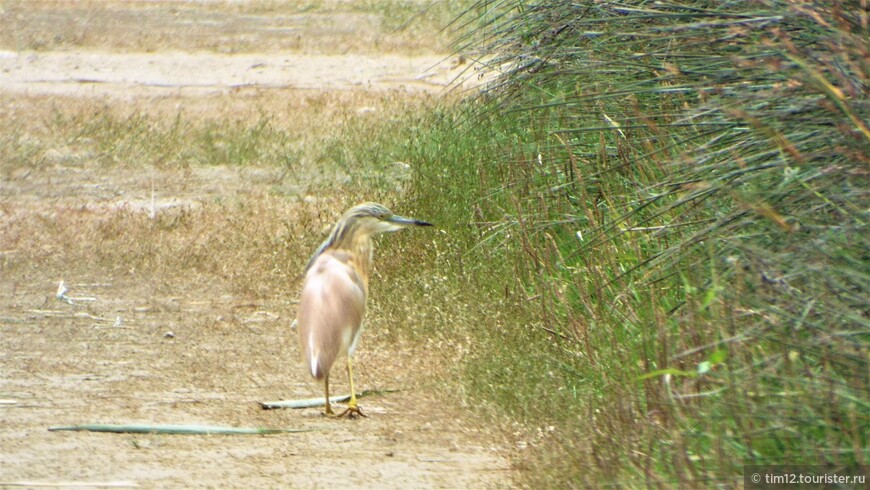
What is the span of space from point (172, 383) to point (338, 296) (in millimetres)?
983

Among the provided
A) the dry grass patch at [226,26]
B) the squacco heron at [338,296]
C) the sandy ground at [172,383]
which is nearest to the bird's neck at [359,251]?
the squacco heron at [338,296]

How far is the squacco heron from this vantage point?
5.66 m

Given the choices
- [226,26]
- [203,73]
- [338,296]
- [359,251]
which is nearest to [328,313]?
[338,296]

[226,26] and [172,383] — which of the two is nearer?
[172,383]

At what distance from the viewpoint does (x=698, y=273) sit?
4.79 m

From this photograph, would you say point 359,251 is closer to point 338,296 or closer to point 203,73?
point 338,296

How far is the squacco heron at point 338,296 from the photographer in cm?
566

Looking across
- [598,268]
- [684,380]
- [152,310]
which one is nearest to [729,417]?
[684,380]

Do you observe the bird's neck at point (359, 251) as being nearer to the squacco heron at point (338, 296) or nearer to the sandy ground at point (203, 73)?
the squacco heron at point (338, 296)

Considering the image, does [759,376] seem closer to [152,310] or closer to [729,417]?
[729,417]

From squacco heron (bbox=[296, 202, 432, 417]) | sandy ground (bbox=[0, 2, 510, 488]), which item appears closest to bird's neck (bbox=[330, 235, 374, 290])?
squacco heron (bbox=[296, 202, 432, 417])

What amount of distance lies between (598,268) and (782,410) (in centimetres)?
245

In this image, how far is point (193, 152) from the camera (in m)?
12.1

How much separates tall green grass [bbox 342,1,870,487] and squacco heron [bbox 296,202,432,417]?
556 millimetres
